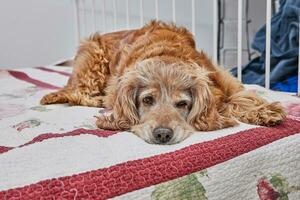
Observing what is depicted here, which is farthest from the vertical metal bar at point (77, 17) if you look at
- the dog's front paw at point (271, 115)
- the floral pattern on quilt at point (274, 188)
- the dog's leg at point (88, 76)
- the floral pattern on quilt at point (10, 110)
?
the floral pattern on quilt at point (274, 188)

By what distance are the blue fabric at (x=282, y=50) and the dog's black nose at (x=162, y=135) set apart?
1256 mm

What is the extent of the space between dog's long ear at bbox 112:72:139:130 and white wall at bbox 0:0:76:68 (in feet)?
7.46

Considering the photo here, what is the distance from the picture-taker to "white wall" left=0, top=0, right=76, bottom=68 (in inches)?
130

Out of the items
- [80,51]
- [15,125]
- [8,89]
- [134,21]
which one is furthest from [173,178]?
[134,21]

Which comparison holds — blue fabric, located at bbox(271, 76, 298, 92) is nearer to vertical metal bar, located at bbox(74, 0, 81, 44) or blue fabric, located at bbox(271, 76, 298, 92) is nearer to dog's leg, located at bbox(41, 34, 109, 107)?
dog's leg, located at bbox(41, 34, 109, 107)

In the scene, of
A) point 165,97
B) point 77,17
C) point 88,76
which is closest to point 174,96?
point 165,97

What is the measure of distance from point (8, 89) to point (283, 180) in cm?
153

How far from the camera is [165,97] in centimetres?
124

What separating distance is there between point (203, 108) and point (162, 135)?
240mm

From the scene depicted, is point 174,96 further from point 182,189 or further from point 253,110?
point 182,189

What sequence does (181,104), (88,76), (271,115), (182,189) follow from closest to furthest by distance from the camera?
(182,189)
(271,115)
(181,104)
(88,76)

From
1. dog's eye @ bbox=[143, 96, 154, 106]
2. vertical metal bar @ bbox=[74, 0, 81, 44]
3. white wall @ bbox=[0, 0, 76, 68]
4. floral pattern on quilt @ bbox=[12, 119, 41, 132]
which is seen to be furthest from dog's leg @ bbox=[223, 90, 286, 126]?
white wall @ bbox=[0, 0, 76, 68]

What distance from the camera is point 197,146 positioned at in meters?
0.92

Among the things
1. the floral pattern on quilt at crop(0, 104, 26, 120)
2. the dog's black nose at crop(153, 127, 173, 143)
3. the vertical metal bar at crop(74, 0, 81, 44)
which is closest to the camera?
the dog's black nose at crop(153, 127, 173, 143)
